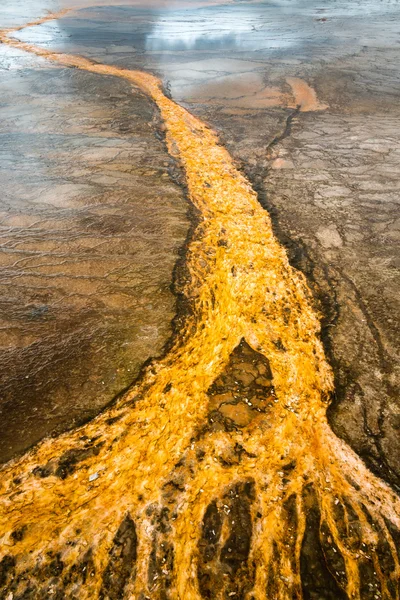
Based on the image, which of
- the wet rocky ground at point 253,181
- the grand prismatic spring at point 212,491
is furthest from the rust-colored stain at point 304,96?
the grand prismatic spring at point 212,491

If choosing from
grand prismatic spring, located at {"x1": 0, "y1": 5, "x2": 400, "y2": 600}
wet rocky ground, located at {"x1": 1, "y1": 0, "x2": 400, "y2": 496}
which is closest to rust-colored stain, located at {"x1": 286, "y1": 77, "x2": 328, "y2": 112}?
wet rocky ground, located at {"x1": 1, "y1": 0, "x2": 400, "y2": 496}

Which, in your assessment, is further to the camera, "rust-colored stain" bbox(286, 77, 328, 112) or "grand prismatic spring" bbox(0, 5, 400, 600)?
"rust-colored stain" bbox(286, 77, 328, 112)

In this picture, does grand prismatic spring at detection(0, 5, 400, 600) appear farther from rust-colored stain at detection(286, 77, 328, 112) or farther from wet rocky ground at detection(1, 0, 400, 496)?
rust-colored stain at detection(286, 77, 328, 112)

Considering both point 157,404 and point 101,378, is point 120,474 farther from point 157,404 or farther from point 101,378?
point 101,378

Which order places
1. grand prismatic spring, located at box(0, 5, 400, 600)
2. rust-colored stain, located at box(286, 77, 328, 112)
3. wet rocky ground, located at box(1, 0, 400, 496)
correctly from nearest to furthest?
1. grand prismatic spring, located at box(0, 5, 400, 600)
2. wet rocky ground, located at box(1, 0, 400, 496)
3. rust-colored stain, located at box(286, 77, 328, 112)

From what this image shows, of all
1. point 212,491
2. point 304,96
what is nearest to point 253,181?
point 304,96
